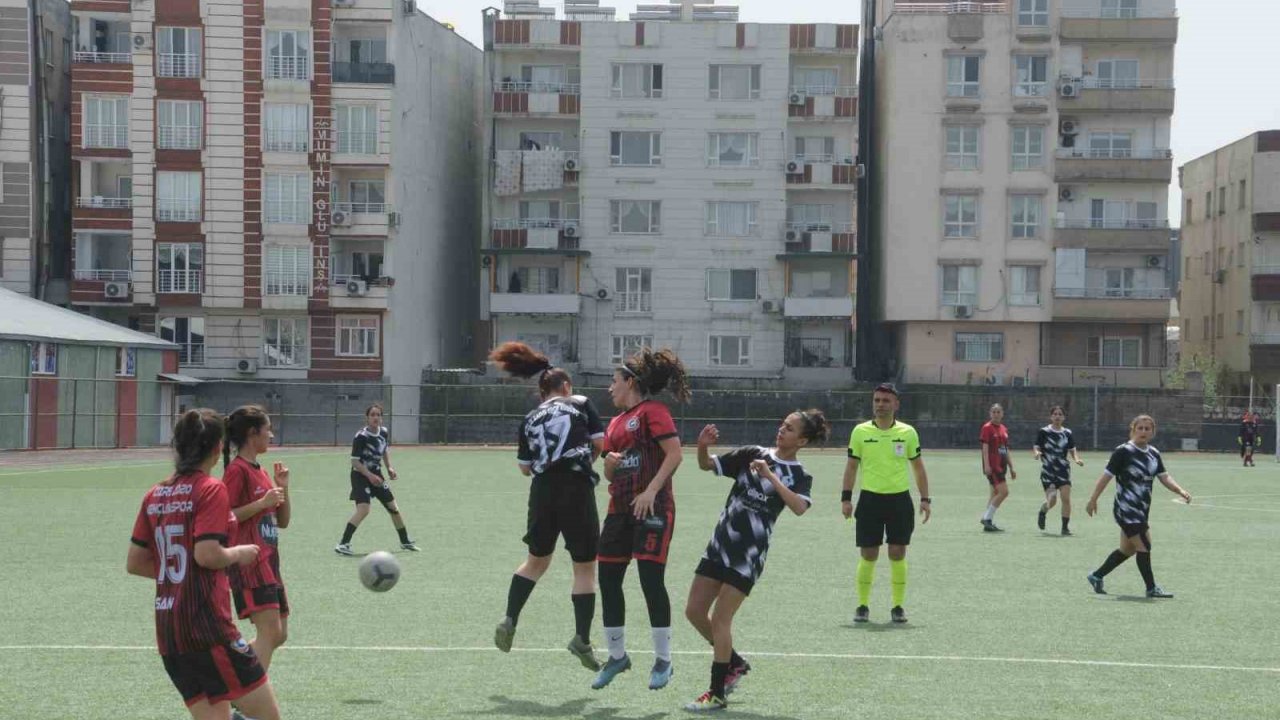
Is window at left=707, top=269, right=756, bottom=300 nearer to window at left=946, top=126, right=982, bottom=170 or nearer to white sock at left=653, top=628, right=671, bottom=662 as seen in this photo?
window at left=946, top=126, right=982, bottom=170

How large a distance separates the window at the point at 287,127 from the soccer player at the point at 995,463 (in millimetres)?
47186

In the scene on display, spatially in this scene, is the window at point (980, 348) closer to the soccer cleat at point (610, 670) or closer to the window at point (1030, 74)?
the window at point (1030, 74)

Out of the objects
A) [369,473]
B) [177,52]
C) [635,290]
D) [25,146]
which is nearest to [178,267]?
[25,146]

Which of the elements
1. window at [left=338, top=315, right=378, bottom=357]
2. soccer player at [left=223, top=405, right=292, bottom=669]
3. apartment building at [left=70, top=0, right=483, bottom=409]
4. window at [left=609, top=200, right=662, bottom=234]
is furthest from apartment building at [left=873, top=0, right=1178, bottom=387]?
soccer player at [left=223, top=405, right=292, bottom=669]

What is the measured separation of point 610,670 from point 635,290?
210 ft

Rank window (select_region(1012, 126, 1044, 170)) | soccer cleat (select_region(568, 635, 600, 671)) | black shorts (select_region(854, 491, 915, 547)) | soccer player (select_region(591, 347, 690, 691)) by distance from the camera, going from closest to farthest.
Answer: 1. soccer player (select_region(591, 347, 690, 691))
2. soccer cleat (select_region(568, 635, 600, 671))
3. black shorts (select_region(854, 491, 915, 547))
4. window (select_region(1012, 126, 1044, 170))

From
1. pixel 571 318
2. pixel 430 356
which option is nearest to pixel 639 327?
pixel 571 318

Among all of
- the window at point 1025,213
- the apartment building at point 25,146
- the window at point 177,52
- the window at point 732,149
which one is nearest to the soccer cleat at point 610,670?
the window at point 177,52

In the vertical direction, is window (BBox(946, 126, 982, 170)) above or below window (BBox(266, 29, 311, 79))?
below

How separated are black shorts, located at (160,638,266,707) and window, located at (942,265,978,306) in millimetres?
69296

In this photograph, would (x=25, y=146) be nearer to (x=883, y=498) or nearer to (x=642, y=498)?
(x=883, y=498)

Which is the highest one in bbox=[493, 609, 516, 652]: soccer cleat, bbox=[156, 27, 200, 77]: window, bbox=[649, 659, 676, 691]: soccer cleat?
bbox=[156, 27, 200, 77]: window

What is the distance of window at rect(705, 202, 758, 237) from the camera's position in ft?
244

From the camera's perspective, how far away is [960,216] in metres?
75.2
